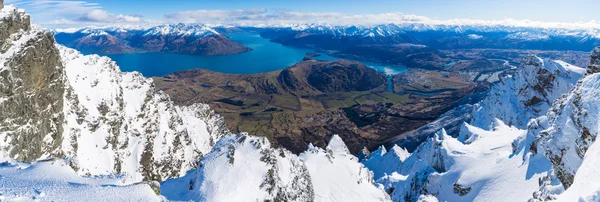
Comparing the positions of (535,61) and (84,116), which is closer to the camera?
(84,116)

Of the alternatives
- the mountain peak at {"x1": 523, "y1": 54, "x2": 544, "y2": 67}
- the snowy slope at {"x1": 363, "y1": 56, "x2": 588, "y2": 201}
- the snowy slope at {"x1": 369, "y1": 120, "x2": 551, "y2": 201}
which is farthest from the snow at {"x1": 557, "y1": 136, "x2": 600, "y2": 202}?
the mountain peak at {"x1": 523, "y1": 54, "x2": 544, "y2": 67}

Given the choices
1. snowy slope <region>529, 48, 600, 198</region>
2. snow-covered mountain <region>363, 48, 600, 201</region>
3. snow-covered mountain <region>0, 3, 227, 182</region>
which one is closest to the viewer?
snowy slope <region>529, 48, 600, 198</region>

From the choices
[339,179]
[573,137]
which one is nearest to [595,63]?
[573,137]

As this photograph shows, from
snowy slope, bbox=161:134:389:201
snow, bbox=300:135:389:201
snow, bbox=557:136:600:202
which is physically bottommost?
snow, bbox=300:135:389:201

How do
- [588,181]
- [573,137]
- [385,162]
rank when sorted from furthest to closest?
[385,162]
[573,137]
[588,181]

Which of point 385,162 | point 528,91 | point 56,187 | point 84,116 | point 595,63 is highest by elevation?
point 595,63

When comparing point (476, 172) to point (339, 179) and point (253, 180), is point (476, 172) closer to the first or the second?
point (339, 179)

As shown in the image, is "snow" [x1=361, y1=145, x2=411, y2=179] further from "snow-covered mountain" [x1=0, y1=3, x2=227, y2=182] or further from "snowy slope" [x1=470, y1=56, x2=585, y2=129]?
"snow-covered mountain" [x1=0, y1=3, x2=227, y2=182]

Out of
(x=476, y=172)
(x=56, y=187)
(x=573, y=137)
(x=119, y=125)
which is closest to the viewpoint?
(x=56, y=187)
